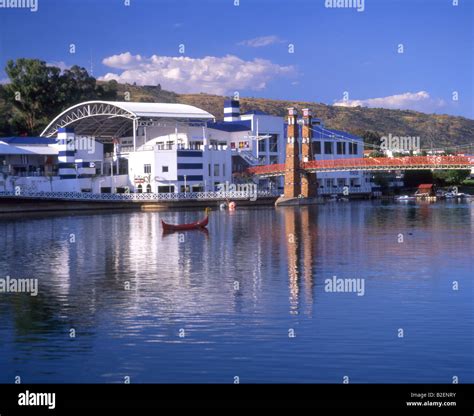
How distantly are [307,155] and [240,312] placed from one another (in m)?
91.4

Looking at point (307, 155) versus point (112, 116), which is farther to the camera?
point (307, 155)

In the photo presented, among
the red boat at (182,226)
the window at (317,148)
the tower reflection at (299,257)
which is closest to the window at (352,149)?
the window at (317,148)

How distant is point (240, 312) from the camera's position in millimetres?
27188

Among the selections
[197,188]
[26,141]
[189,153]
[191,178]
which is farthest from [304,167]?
[26,141]

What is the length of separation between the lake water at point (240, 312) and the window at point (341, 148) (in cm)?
8033

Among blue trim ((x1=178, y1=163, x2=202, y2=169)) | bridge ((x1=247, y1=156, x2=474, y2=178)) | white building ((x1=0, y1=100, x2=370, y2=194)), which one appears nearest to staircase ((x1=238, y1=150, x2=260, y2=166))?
white building ((x1=0, y1=100, x2=370, y2=194))

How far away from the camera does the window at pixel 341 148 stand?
436 ft

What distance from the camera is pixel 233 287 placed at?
1287 inches

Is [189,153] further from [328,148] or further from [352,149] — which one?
[352,149]

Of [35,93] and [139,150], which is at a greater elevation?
[35,93]

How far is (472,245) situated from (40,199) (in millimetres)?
61862

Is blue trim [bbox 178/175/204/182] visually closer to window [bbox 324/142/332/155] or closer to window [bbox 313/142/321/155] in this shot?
window [bbox 313/142/321/155]

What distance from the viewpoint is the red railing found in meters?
100

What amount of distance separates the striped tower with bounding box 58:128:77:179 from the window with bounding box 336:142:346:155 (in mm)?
45441
